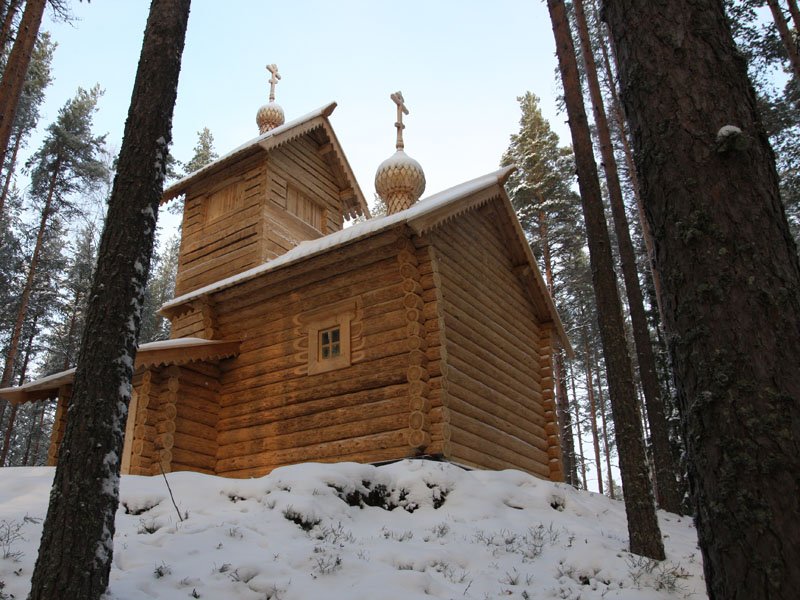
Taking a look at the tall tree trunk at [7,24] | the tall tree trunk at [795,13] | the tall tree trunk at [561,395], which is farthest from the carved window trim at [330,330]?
the tall tree trunk at [795,13]

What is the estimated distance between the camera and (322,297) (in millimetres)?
11734

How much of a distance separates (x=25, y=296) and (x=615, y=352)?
20776 mm

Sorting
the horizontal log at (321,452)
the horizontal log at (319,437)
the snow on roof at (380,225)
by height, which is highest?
the snow on roof at (380,225)

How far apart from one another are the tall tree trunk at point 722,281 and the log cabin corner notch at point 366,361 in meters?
6.75

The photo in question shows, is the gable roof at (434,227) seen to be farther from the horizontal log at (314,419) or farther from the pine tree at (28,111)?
the pine tree at (28,111)

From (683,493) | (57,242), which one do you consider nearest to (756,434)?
Answer: (683,493)

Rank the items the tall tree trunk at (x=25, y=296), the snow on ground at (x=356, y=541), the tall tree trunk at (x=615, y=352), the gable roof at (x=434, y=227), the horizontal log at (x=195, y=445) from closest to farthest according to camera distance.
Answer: the snow on ground at (x=356, y=541) → the tall tree trunk at (x=615, y=352) → the gable roof at (x=434, y=227) → the horizontal log at (x=195, y=445) → the tall tree trunk at (x=25, y=296)

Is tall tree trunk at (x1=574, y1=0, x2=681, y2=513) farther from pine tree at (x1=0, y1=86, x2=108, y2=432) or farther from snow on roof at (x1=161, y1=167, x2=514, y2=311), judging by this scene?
pine tree at (x1=0, y1=86, x2=108, y2=432)

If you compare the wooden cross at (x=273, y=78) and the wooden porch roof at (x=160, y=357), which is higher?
the wooden cross at (x=273, y=78)

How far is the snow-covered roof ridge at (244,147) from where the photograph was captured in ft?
55.0

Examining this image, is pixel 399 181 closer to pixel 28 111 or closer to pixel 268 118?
pixel 268 118

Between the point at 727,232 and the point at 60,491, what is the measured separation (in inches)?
176

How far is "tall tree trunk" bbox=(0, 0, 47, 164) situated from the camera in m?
12.6

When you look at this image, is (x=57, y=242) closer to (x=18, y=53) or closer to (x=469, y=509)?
(x=18, y=53)
